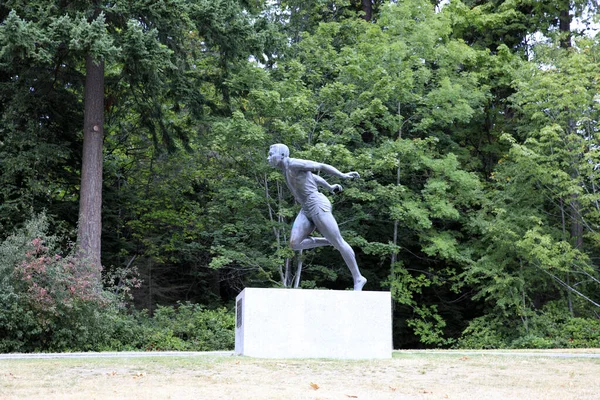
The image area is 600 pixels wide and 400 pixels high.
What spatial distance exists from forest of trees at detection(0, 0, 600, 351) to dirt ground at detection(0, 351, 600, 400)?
555 cm

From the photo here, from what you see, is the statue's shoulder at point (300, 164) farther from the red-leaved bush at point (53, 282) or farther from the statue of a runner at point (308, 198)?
the red-leaved bush at point (53, 282)

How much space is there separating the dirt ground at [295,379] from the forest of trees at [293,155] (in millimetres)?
5555

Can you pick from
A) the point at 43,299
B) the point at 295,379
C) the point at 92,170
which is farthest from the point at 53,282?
the point at 295,379

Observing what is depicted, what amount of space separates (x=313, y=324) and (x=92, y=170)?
26.5 ft

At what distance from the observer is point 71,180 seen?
19.9 meters

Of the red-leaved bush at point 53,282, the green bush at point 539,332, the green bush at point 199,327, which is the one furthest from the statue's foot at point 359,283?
the green bush at point 539,332

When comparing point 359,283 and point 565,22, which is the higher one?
point 565,22

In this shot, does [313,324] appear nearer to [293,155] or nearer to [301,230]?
[301,230]

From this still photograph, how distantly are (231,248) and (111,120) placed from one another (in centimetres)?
626

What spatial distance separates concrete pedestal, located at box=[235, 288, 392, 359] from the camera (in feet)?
36.4

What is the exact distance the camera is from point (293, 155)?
1883 centimetres

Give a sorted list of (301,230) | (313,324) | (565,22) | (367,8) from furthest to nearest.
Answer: (367,8) < (565,22) < (301,230) < (313,324)

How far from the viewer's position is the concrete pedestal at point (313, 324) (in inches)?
437

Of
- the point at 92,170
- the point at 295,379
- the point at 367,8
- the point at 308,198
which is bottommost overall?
the point at 295,379
